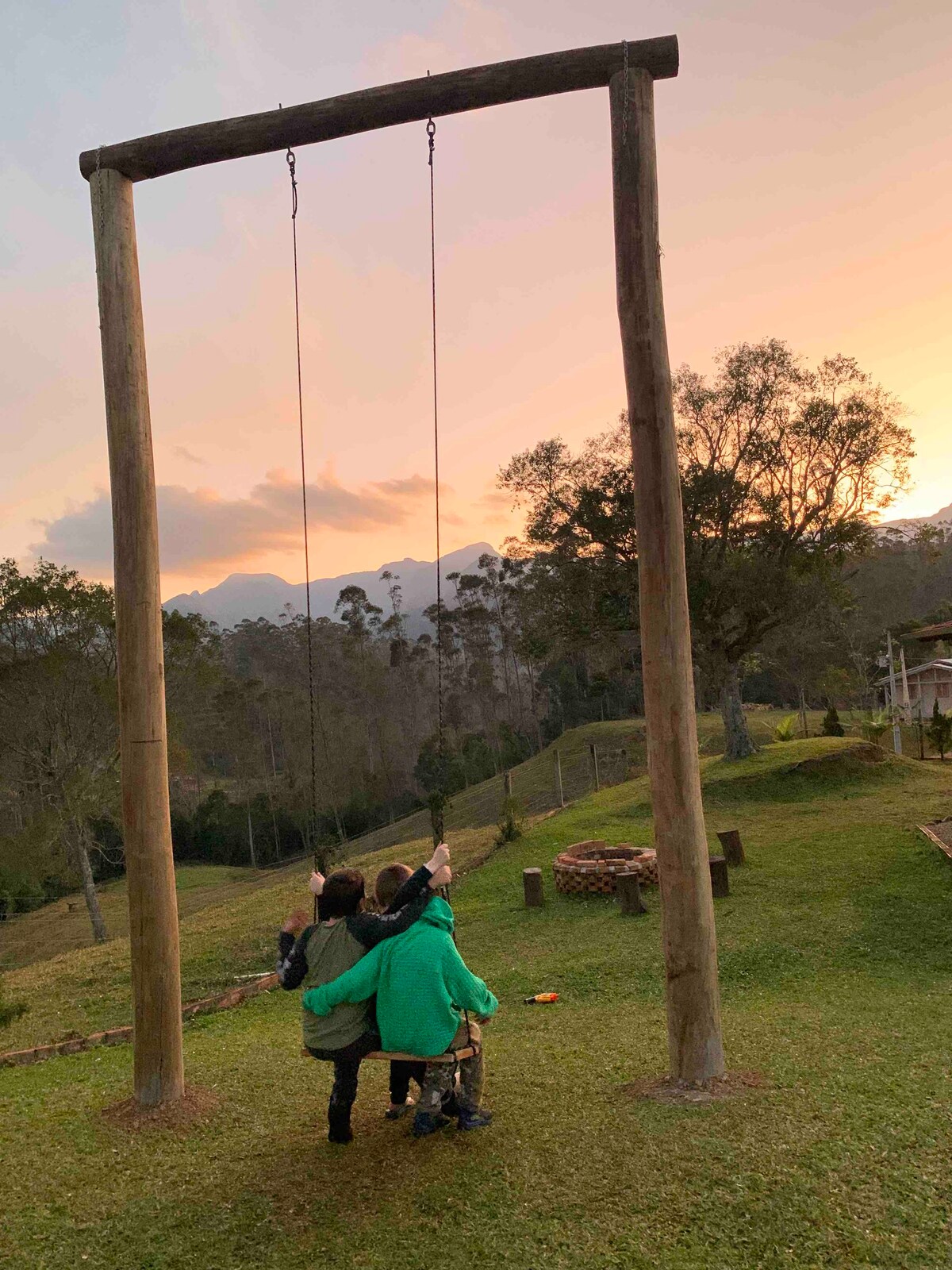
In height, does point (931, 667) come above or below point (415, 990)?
above

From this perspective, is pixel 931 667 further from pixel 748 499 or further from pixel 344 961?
pixel 344 961

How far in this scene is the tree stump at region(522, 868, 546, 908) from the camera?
13086mm

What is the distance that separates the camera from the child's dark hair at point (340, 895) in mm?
4469

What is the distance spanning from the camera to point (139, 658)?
217 inches

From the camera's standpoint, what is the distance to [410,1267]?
3.37 m

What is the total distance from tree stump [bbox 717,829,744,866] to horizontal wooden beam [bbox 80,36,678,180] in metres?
10.6

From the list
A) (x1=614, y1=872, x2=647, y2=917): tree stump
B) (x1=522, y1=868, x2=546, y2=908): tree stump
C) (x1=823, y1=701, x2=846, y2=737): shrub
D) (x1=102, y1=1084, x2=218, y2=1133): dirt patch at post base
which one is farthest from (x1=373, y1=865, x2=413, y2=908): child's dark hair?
(x1=823, y1=701, x2=846, y2=737): shrub

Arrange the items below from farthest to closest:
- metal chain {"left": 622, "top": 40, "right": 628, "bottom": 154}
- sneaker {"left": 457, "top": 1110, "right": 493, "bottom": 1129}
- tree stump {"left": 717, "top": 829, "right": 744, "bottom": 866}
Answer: tree stump {"left": 717, "top": 829, "right": 744, "bottom": 866}, metal chain {"left": 622, "top": 40, "right": 628, "bottom": 154}, sneaker {"left": 457, "top": 1110, "right": 493, "bottom": 1129}

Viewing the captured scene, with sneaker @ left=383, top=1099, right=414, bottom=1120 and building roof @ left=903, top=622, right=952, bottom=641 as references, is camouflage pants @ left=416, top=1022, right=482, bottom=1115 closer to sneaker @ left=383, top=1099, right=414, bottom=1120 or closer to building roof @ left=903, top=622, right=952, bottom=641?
sneaker @ left=383, top=1099, right=414, bottom=1120

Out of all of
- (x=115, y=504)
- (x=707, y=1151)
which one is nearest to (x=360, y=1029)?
(x=707, y=1151)

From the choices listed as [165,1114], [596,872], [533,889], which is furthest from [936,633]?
[165,1114]

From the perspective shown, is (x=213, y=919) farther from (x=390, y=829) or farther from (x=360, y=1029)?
(x=390, y=829)

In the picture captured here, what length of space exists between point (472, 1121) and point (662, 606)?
267cm

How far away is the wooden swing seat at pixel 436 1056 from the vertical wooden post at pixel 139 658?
141cm
